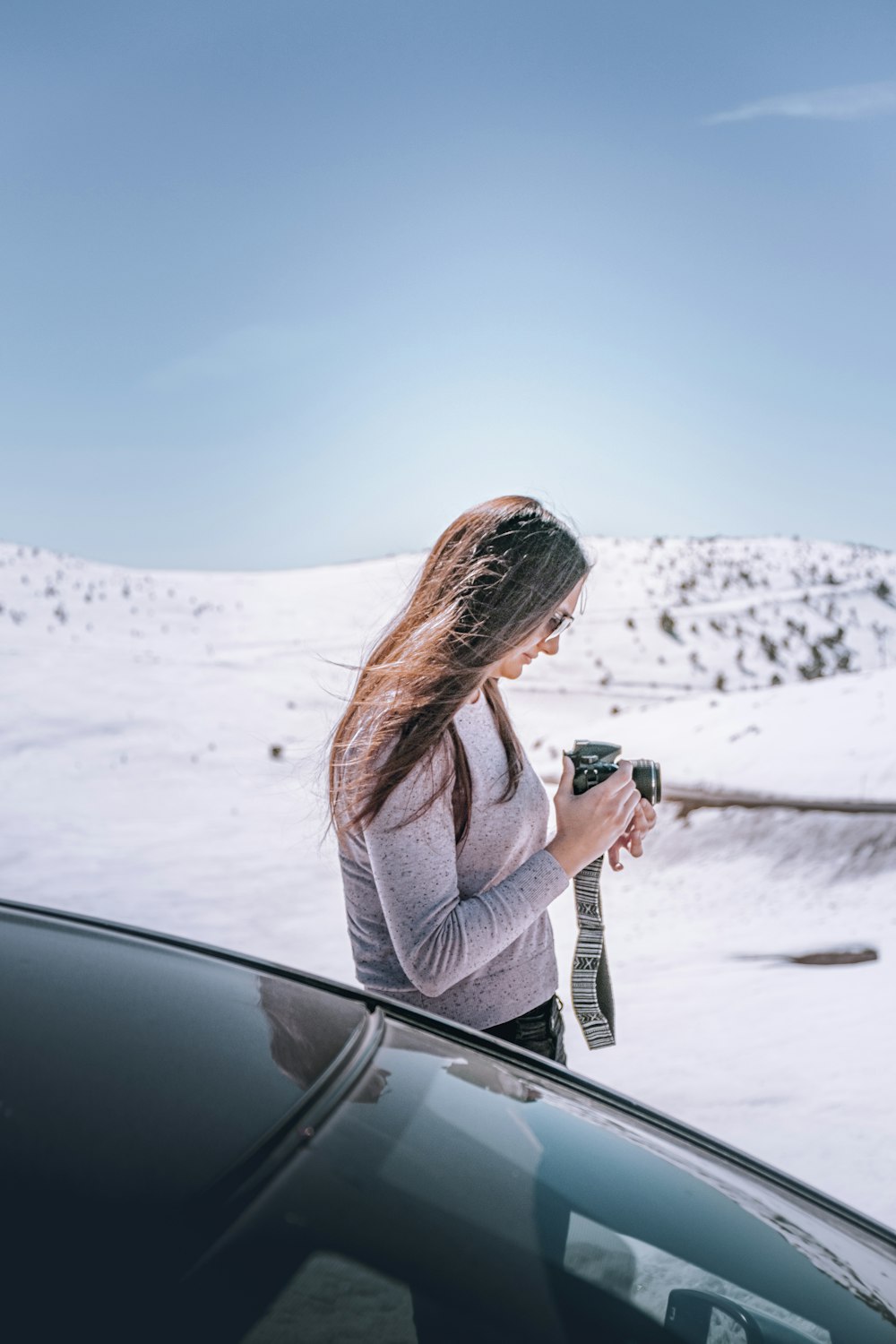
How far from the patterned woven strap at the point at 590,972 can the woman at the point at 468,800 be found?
5 cm

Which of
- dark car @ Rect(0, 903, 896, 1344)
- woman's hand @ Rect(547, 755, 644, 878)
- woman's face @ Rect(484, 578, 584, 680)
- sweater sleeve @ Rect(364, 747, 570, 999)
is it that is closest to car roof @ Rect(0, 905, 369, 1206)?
dark car @ Rect(0, 903, 896, 1344)

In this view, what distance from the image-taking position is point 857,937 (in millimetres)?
5039

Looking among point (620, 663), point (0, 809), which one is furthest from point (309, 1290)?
point (620, 663)

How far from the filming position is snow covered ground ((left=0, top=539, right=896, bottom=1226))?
11.8 feet

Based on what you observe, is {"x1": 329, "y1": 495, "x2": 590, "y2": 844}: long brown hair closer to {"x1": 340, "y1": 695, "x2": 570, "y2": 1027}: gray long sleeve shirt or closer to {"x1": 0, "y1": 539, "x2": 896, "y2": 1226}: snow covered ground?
{"x1": 340, "y1": 695, "x2": 570, "y2": 1027}: gray long sleeve shirt

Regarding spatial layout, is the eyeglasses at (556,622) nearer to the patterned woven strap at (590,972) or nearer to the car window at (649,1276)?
the patterned woven strap at (590,972)

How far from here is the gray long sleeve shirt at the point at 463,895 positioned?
1.51m

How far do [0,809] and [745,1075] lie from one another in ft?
21.8

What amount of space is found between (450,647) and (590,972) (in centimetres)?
66

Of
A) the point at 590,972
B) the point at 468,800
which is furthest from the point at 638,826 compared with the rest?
the point at 468,800

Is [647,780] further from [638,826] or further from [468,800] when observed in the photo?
[468,800]

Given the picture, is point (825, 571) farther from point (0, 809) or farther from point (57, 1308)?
point (57, 1308)

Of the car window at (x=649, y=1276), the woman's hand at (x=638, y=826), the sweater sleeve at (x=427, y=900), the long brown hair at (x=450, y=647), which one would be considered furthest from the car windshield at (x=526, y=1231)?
the woman's hand at (x=638, y=826)

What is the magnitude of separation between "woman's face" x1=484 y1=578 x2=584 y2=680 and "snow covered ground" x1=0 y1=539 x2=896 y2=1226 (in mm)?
119
